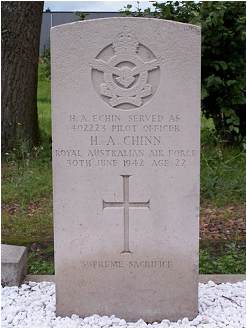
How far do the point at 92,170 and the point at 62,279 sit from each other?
712 millimetres

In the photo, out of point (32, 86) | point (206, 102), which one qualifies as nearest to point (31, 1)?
point (32, 86)

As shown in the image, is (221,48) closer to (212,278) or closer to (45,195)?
(45,195)

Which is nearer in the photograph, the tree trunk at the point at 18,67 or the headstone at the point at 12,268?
the headstone at the point at 12,268

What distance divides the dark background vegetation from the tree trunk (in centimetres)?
21

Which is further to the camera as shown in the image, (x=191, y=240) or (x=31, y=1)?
(x=31, y=1)

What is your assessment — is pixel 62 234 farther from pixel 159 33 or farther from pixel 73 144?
pixel 159 33

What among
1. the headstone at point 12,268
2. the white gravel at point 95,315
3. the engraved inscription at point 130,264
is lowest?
the white gravel at point 95,315

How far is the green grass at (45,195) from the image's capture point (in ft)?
16.6

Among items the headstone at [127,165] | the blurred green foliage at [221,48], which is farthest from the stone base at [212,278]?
the blurred green foliage at [221,48]

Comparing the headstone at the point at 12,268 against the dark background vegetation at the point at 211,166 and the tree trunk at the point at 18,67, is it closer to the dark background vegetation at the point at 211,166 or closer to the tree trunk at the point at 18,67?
the dark background vegetation at the point at 211,166

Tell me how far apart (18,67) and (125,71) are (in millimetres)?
5046

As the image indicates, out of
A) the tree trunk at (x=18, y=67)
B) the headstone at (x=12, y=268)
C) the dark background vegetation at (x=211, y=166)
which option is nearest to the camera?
the headstone at (x=12, y=268)

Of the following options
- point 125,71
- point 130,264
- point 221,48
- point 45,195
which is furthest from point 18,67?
point 130,264

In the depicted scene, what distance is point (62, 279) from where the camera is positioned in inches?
152
